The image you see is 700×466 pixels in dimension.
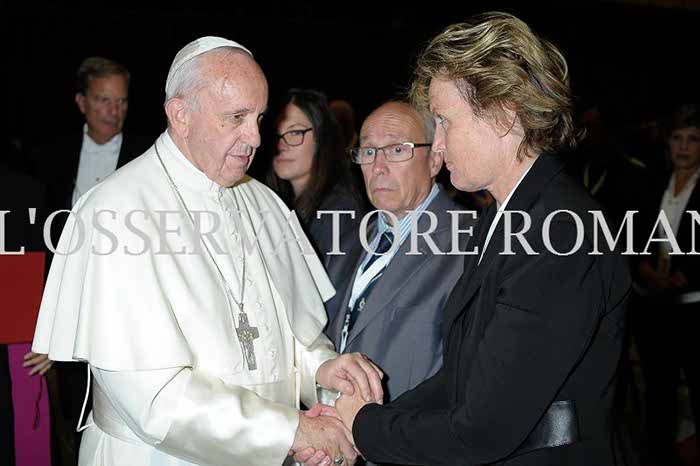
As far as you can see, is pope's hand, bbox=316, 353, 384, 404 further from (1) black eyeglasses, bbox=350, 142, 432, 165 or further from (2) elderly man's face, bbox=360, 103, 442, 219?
(1) black eyeglasses, bbox=350, 142, 432, 165

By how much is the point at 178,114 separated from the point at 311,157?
1.47 m

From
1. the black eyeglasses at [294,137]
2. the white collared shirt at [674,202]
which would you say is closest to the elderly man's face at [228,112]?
the black eyeglasses at [294,137]

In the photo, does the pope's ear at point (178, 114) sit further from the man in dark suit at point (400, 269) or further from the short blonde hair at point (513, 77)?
the man in dark suit at point (400, 269)

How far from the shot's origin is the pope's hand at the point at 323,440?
230 cm

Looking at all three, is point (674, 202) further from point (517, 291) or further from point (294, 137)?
point (517, 291)

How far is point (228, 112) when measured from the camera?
2.30 m

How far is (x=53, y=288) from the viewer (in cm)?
244

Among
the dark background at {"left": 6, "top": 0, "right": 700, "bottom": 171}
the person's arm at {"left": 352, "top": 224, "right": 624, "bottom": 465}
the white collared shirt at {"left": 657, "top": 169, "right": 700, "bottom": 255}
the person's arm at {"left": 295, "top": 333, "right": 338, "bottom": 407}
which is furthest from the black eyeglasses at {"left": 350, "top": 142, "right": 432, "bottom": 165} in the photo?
the dark background at {"left": 6, "top": 0, "right": 700, "bottom": 171}

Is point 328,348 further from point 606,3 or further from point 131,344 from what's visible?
point 606,3

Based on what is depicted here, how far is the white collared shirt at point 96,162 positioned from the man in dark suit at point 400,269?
7.13 feet

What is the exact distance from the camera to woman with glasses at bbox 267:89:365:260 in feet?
12.2

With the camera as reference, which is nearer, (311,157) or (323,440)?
(323,440)

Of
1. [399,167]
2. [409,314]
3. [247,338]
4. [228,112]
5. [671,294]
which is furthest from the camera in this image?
[671,294]

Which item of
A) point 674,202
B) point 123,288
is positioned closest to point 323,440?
point 123,288
